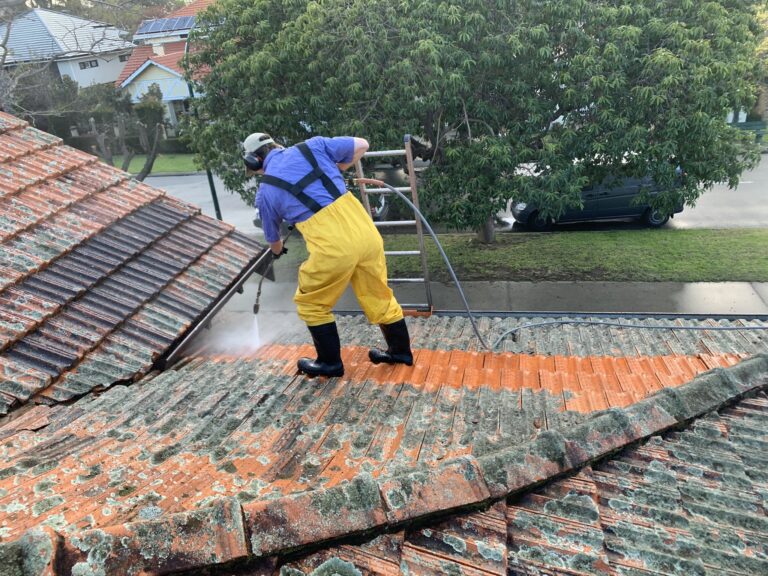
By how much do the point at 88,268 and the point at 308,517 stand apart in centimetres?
314

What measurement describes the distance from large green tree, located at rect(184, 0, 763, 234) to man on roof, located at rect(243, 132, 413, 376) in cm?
358

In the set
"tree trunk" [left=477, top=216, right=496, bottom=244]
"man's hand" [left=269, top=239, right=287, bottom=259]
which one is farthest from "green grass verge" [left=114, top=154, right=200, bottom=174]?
"man's hand" [left=269, top=239, right=287, bottom=259]

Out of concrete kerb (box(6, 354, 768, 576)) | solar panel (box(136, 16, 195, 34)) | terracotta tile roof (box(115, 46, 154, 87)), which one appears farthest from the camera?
terracotta tile roof (box(115, 46, 154, 87))

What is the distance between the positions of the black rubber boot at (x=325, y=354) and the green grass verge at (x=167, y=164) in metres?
20.9

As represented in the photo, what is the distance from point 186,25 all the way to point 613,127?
18.4m

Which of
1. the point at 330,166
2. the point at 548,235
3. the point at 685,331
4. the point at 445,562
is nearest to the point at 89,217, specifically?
the point at 330,166

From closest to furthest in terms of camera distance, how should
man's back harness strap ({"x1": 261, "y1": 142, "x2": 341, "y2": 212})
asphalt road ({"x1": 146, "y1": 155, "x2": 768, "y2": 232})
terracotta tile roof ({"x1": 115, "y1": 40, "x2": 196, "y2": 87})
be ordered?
man's back harness strap ({"x1": 261, "y1": 142, "x2": 341, "y2": 212}) < asphalt road ({"x1": 146, "y1": 155, "x2": 768, "y2": 232}) < terracotta tile roof ({"x1": 115, "y1": 40, "x2": 196, "y2": 87})

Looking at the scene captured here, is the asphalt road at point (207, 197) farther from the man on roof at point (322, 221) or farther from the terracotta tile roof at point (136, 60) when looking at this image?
the man on roof at point (322, 221)

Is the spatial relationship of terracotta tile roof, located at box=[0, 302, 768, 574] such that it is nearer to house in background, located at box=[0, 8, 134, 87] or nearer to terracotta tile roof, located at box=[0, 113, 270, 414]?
terracotta tile roof, located at box=[0, 113, 270, 414]

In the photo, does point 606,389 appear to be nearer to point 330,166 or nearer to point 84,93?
point 330,166

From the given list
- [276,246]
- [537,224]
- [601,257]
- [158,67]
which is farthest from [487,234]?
[158,67]

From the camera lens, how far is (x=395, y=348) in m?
3.91

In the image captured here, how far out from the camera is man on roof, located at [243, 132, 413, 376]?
10.6 feet

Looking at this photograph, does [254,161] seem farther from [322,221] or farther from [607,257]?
[607,257]
